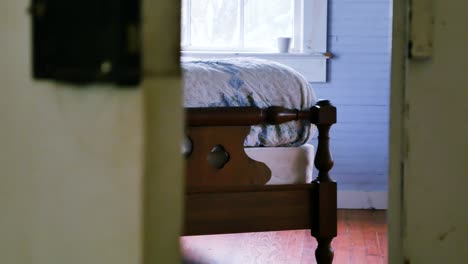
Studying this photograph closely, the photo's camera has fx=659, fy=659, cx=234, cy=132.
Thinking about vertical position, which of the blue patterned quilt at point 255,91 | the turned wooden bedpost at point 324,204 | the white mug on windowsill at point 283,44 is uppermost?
the white mug on windowsill at point 283,44

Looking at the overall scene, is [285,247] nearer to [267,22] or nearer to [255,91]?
[255,91]

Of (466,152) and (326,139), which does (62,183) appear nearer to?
(466,152)

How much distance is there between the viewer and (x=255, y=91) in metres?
2.17

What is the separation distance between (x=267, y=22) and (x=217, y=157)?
205 cm

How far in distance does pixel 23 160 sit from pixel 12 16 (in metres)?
0.08

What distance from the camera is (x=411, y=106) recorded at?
1135mm

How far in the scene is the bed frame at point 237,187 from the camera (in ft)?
6.76

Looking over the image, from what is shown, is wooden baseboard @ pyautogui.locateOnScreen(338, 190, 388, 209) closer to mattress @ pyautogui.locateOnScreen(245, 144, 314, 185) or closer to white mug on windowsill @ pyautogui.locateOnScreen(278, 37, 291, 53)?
white mug on windowsill @ pyautogui.locateOnScreen(278, 37, 291, 53)

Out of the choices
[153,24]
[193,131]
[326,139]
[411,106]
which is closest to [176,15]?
[153,24]

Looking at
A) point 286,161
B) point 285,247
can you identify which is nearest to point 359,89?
point 285,247

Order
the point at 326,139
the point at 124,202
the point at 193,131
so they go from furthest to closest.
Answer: the point at 326,139 < the point at 193,131 < the point at 124,202

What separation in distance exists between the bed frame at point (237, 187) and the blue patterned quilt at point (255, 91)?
83 millimetres

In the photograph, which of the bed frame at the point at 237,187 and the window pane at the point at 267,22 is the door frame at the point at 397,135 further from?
the window pane at the point at 267,22

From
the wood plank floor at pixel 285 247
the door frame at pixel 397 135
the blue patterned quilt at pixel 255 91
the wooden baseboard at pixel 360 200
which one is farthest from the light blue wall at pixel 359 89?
the door frame at pixel 397 135
